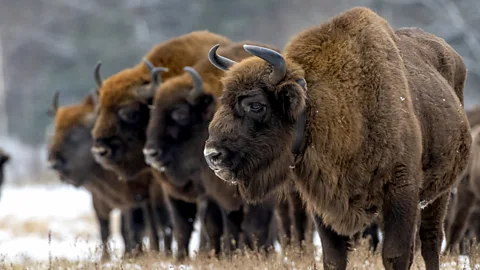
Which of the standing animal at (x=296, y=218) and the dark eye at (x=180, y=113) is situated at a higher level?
the dark eye at (x=180, y=113)

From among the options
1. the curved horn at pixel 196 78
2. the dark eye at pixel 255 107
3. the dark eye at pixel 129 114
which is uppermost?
the curved horn at pixel 196 78

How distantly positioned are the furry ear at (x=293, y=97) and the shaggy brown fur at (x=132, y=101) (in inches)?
190

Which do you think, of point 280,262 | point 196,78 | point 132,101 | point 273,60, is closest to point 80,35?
point 132,101

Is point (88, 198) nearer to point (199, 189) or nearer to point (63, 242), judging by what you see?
point (63, 242)

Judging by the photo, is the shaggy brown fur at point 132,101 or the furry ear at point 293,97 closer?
→ the furry ear at point 293,97

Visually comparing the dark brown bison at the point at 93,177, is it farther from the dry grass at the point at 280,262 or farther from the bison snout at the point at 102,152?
the dry grass at the point at 280,262

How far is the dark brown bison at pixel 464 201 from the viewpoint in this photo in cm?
1068

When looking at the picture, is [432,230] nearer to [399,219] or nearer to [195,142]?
[399,219]

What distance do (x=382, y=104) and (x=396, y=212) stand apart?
0.82m

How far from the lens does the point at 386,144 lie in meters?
5.86

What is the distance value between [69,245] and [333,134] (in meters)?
4.93

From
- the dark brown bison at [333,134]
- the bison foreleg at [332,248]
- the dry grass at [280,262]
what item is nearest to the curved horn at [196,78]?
the dry grass at [280,262]

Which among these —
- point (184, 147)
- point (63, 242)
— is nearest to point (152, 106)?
point (184, 147)

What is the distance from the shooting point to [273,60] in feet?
19.2
